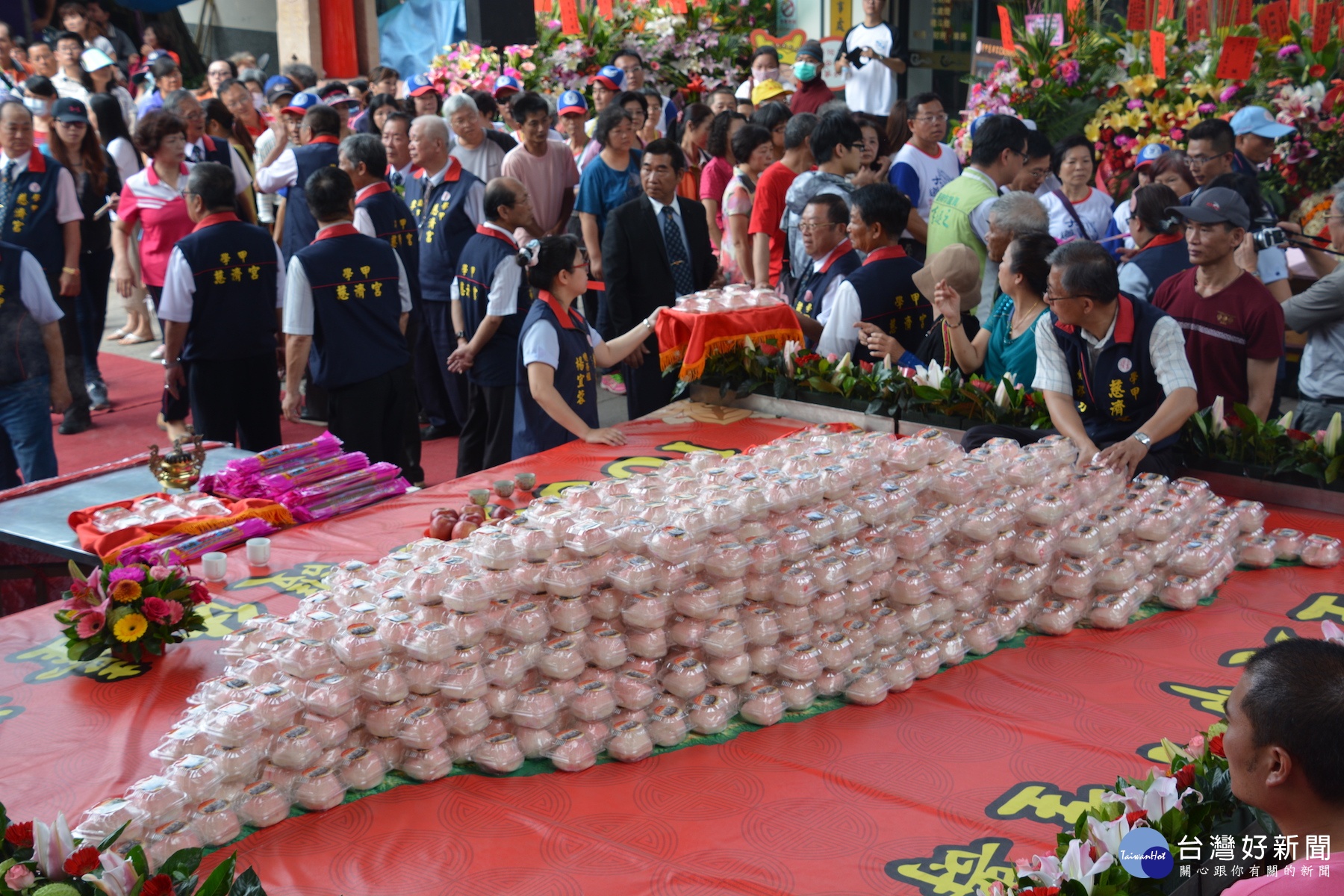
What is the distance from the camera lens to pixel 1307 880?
145cm

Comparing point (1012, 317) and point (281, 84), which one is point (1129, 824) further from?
point (281, 84)

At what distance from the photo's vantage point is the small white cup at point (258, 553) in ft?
11.5

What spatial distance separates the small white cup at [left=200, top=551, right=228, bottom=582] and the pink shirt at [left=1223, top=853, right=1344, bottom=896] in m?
2.85

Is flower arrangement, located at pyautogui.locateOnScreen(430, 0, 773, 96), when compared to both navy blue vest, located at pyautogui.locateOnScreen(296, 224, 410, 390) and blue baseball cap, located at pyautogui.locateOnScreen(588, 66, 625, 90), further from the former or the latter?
navy blue vest, located at pyautogui.locateOnScreen(296, 224, 410, 390)

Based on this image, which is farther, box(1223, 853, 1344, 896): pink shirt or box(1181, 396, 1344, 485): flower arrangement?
box(1181, 396, 1344, 485): flower arrangement

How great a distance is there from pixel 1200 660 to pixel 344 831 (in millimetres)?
2173

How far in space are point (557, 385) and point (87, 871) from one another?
276 centimetres

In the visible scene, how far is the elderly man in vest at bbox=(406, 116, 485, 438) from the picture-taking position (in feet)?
19.8

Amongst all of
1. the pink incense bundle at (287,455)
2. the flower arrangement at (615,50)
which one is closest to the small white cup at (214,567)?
the pink incense bundle at (287,455)

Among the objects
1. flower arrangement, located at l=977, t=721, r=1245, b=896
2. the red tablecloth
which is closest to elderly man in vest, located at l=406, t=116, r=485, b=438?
the red tablecloth

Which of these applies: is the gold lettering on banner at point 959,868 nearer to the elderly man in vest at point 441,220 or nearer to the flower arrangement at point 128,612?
the flower arrangement at point 128,612

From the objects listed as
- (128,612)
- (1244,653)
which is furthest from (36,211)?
(1244,653)

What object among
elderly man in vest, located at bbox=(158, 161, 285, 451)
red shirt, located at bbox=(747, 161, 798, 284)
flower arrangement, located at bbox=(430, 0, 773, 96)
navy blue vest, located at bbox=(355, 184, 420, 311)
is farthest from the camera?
flower arrangement, located at bbox=(430, 0, 773, 96)

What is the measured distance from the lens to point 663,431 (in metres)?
4.77
